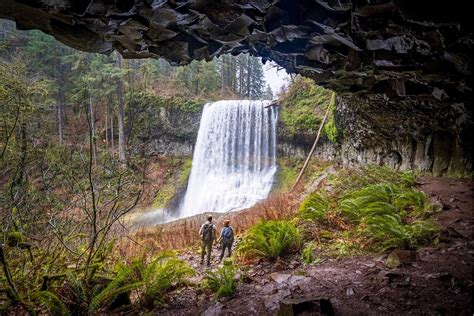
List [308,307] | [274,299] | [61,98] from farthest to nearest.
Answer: [61,98]
[274,299]
[308,307]

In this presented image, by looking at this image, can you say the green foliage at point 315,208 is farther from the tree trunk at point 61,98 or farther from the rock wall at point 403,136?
the tree trunk at point 61,98

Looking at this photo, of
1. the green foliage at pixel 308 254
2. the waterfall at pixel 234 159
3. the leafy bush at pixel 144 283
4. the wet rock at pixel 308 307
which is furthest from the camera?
the waterfall at pixel 234 159

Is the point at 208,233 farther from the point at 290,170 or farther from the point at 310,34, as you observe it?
the point at 290,170

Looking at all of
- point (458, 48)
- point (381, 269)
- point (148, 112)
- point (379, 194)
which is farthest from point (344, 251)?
point (148, 112)

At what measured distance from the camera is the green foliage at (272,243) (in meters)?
→ 5.24

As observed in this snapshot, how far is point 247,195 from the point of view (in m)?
18.7

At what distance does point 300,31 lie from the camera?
3.04 meters

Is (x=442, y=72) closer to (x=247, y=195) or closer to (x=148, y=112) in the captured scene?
(x=247, y=195)

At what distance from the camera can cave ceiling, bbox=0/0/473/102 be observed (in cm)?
235

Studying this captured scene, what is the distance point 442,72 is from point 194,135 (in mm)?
22933

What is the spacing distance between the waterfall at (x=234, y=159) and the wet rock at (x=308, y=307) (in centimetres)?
1540

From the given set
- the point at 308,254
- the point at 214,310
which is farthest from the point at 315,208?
the point at 214,310

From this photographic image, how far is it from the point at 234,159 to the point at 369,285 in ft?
57.4

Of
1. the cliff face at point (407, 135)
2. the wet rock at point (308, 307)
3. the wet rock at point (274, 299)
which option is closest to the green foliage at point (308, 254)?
the wet rock at point (274, 299)
